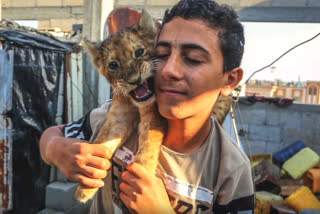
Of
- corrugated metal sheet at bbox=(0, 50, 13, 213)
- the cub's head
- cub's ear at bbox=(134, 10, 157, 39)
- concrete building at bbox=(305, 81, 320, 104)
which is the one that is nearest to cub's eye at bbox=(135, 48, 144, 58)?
the cub's head

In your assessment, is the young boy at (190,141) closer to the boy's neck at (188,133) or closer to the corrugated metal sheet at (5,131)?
the boy's neck at (188,133)

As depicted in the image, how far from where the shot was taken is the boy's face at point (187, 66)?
4.15ft

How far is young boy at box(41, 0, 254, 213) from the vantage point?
1.28 m

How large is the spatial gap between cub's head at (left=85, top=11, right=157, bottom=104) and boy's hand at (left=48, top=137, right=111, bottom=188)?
0.39 m

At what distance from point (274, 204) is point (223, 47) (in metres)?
4.48

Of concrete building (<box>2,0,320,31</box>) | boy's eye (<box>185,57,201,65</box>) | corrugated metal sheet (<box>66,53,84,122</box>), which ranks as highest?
concrete building (<box>2,0,320,31</box>)

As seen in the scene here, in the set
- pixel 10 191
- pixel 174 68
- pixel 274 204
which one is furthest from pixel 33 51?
pixel 274 204

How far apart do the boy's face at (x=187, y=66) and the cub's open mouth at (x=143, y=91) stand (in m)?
0.29

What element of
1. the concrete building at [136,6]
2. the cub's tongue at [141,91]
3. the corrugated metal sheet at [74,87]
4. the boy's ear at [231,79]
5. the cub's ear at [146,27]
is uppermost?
the concrete building at [136,6]

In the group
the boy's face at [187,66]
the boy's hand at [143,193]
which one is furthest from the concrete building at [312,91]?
the boy's hand at [143,193]

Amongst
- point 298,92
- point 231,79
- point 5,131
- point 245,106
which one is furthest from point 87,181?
point 298,92

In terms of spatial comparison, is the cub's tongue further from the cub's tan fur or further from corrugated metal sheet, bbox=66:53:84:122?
corrugated metal sheet, bbox=66:53:84:122

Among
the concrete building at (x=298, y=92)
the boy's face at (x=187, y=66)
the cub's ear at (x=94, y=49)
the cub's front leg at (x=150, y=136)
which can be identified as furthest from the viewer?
the concrete building at (x=298, y=92)

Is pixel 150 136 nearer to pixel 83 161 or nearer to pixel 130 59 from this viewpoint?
pixel 83 161
